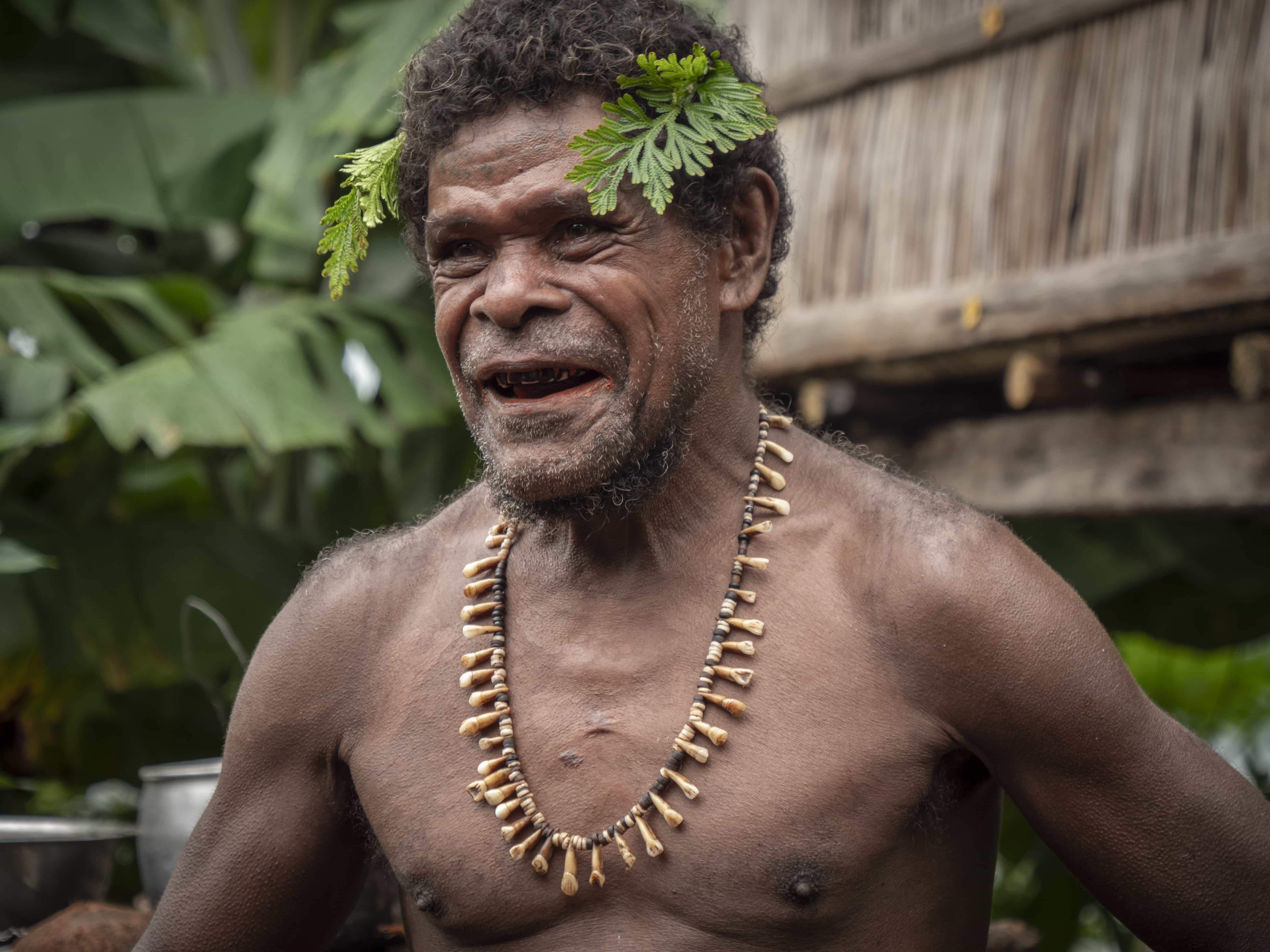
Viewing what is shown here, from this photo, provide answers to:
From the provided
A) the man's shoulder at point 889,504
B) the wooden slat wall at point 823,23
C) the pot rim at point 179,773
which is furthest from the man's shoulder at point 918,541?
the wooden slat wall at point 823,23

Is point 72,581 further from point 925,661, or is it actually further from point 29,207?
point 925,661

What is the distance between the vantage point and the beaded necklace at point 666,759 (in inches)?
74.0

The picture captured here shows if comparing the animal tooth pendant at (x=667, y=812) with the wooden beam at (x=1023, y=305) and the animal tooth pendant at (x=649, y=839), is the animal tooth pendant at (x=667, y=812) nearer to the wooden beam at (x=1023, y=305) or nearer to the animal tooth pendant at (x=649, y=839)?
the animal tooth pendant at (x=649, y=839)

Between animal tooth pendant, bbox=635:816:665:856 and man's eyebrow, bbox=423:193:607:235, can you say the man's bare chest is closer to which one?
animal tooth pendant, bbox=635:816:665:856

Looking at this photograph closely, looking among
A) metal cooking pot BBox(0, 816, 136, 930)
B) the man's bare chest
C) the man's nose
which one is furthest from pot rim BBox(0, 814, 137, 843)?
the man's nose

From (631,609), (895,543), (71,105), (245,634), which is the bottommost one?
(245,634)

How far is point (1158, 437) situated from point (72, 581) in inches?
157

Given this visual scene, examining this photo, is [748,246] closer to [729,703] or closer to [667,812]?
[729,703]

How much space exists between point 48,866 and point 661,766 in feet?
5.79

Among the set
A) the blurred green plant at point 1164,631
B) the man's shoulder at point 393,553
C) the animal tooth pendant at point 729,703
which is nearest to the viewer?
the animal tooth pendant at point 729,703

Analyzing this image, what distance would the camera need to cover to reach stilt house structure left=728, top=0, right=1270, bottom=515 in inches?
151

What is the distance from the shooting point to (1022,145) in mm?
4309

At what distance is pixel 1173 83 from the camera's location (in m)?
3.94

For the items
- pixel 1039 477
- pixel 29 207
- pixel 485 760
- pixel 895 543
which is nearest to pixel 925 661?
pixel 895 543
